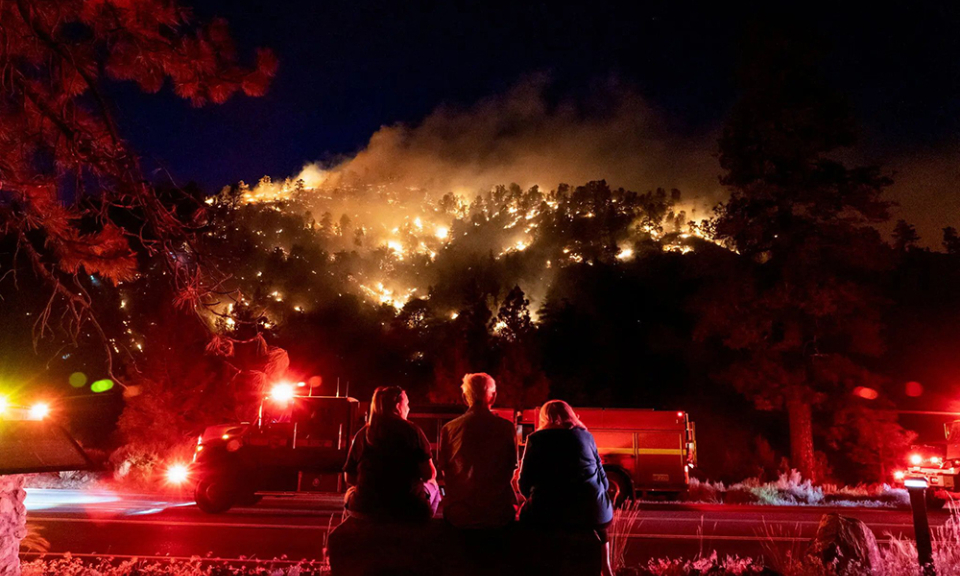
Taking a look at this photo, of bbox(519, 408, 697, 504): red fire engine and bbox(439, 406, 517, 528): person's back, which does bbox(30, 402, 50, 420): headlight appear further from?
bbox(519, 408, 697, 504): red fire engine

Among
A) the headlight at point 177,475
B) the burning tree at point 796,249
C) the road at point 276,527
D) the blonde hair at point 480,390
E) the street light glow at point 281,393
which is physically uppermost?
the burning tree at point 796,249

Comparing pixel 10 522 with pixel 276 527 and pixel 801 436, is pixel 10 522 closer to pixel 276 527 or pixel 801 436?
pixel 276 527

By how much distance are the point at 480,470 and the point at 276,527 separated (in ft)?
24.8

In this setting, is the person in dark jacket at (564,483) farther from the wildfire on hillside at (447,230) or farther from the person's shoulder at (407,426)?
the wildfire on hillside at (447,230)

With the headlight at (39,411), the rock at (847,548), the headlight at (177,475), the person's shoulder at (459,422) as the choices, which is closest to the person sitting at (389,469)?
the person's shoulder at (459,422)

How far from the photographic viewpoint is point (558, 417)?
4953 millimetres

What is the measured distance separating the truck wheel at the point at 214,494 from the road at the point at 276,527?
0.24 metres

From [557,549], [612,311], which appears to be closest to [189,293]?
[557,549]

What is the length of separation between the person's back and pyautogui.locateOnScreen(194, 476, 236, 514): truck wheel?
984 cm

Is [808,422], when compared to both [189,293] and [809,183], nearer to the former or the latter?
[809,183]

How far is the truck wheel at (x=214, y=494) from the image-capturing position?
12.8 meters

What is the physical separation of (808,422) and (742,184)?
857cm

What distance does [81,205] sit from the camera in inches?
232

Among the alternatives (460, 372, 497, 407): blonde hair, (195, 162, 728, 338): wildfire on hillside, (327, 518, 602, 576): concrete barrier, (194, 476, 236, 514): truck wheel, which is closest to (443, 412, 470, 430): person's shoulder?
(460, 372, 497, 407): blonde hair
